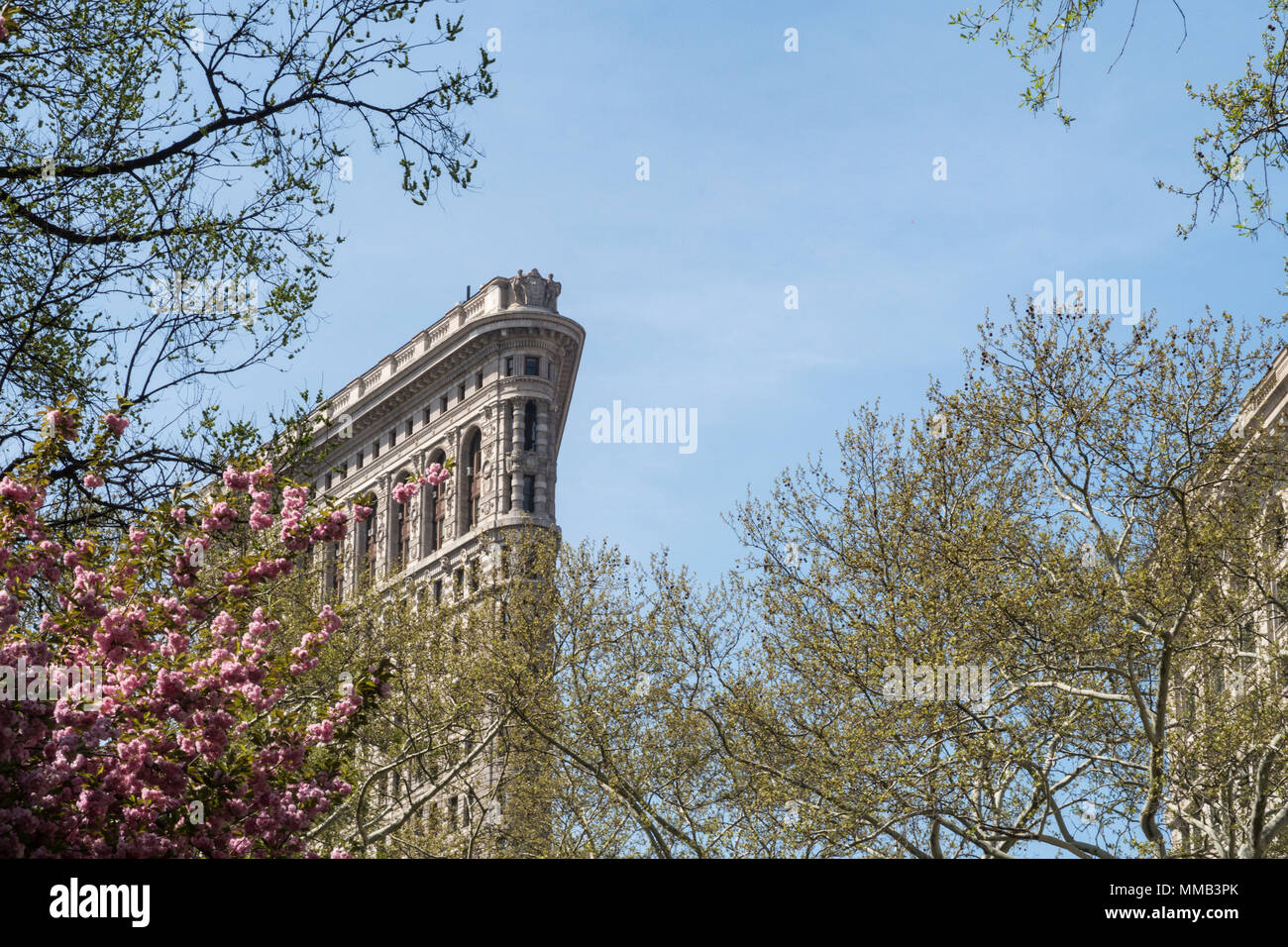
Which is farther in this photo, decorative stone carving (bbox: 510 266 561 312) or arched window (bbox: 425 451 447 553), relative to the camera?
arched window (bbox: 425 451 447 553)

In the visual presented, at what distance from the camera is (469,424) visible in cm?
9294

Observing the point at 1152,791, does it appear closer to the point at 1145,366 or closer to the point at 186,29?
the point at 1145,366

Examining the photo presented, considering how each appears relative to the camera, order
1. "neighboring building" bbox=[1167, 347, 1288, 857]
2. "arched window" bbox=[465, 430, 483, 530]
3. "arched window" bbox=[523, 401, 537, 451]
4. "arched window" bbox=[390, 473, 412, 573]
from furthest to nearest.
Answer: "arched window" bbox=[390, 473, 412, 573]
"arched window" bbox=[465, 430, 483, 530]
"arched window" bbox=[523, 401, 537, 451]
"neighboring building" bbox=[1167, 347, 1288, 857]

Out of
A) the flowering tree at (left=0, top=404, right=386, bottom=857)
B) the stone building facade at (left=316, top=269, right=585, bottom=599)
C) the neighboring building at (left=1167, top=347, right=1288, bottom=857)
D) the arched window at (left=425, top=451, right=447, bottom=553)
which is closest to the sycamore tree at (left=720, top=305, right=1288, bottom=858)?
the neighboring building at (left=1167, top=347, right=1288, bottom=857)

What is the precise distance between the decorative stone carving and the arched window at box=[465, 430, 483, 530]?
9658 millimetres

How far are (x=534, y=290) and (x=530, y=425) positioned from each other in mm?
Result: 9075

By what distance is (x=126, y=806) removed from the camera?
11.4m

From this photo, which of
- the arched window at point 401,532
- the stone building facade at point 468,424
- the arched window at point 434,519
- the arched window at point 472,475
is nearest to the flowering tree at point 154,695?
the stone building facade at point 468,424

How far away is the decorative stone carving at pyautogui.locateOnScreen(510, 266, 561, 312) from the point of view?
9062cm

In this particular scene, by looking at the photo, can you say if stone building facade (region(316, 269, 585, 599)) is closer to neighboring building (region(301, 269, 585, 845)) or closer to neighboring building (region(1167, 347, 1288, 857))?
neighboring building (region(301, 269, 585, 845))

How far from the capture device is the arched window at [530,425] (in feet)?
296

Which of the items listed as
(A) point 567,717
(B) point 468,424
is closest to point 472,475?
(B) point 468,424

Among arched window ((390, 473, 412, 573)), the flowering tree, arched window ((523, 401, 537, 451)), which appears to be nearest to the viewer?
the flowering tree
